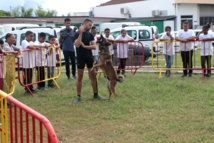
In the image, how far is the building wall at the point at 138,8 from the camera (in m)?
38.4

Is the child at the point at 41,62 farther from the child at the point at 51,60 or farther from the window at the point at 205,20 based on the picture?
the window at the point at 205,20

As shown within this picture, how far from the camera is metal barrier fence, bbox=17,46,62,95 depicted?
31.6 ft

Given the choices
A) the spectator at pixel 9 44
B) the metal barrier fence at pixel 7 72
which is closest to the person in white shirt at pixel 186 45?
the spectator at pixel 9 44

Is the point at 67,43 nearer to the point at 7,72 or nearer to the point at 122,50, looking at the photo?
the point at 122,50

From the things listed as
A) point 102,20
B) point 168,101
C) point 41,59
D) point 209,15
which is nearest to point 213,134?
point 168,101

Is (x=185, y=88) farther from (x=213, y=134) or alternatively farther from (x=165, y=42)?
(x=213, y=134)

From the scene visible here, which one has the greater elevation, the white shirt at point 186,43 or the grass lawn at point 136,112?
the white shirt at point 186,43

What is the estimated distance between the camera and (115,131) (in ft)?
20.1

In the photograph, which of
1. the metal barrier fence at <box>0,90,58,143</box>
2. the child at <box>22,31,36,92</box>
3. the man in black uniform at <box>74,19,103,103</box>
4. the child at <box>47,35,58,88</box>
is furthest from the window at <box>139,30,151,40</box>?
the metal barrier fence at <box>0,90,58,143</box>

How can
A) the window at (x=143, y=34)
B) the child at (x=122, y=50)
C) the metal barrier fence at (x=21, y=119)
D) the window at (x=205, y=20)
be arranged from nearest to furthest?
the metal barrier fence at (x=21, y=119)
the child at (x=122, y=50)
the window at (x=143, y=34)
the window at (x=205, y=20)

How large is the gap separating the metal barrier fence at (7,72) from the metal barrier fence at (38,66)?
102 centimetres

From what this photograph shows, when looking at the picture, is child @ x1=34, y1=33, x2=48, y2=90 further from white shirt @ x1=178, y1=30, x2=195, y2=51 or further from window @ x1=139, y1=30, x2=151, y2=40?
window @ x1=139, y1=30, x2=151, y2=40

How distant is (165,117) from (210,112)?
931 mm

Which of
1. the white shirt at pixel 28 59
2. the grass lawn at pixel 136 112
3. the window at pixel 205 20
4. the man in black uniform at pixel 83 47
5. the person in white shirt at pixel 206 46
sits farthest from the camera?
the window at pixel 205 20
